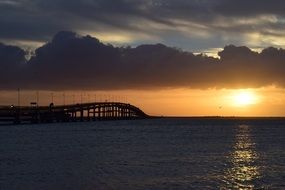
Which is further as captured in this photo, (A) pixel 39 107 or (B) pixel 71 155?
(A) pixel 39 107

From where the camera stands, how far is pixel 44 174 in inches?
1699

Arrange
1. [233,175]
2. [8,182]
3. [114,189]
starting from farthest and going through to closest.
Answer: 1. [233,175]
2. [8,182]
3. [114,189]

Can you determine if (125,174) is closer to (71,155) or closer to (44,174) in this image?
(44,174)

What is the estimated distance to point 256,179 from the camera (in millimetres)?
40219

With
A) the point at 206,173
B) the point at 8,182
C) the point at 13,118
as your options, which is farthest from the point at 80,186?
the point at 13,118

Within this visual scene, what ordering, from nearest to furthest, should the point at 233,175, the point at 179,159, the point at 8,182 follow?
the point at 8,182 < the point at 233,175 < the point at 179,159

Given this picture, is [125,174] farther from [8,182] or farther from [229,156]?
[229,156]

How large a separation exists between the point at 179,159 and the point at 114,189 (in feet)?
69.6

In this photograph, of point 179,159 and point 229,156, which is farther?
point 229,156

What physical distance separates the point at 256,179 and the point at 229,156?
20134 millimetres

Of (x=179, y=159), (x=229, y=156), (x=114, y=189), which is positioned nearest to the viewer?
(x=114, y=189)

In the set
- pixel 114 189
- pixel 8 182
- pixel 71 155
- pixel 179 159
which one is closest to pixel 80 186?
pixel 114 189

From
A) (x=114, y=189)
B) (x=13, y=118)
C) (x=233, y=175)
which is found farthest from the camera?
(x=13, y=118)

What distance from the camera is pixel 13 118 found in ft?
638
